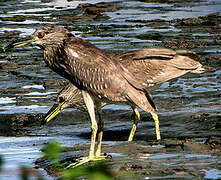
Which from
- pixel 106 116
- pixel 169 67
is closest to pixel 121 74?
pixel 169 67

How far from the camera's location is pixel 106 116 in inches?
343

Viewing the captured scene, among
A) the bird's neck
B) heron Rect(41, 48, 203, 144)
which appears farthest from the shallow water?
the bird's neck

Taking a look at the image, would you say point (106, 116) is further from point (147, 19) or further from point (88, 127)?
point (147, 19)

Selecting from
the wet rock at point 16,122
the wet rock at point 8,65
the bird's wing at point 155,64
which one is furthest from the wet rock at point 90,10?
the bird's wing at point 155,64

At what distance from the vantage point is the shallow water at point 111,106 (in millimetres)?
7426

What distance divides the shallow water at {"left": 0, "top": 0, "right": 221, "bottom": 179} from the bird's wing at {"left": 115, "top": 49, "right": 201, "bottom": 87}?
74 cm

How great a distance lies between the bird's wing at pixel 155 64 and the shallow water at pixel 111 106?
0.74 metres

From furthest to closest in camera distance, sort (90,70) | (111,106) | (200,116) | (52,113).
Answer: (111,106), (52,113), (200,116), (90,70)

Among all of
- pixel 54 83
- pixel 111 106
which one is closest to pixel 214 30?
pixel 54 83

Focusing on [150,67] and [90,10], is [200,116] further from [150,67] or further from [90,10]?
[90,10]

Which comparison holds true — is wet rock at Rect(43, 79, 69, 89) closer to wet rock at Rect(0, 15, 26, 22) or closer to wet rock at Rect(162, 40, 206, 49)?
wet rock at Rect(162, 40, 206, 49)

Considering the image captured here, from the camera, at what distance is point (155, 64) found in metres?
7.80

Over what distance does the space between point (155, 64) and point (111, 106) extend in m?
1.72

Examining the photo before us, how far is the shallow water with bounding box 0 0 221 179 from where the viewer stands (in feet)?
24.4
